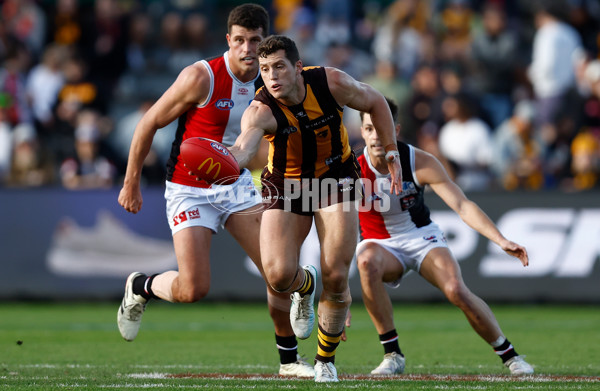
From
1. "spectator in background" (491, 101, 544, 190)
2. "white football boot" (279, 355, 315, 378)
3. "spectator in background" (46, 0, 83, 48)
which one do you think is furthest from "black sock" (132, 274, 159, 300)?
"spectator in background" (46, 0, 83, 48)

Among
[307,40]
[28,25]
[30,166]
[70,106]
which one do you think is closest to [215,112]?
[30,166]

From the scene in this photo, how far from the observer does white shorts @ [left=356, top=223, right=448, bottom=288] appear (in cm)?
776

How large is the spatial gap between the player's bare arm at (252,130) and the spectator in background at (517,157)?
7584 millimetres

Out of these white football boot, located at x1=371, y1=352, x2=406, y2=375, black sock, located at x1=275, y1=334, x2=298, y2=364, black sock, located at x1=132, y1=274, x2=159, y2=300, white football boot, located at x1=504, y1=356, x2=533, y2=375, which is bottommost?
white football boot, located at x1=371, y1=352, x2=406, y2=375

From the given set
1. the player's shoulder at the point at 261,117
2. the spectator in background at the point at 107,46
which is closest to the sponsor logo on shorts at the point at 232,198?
the player's shoulder at the point at 261,117

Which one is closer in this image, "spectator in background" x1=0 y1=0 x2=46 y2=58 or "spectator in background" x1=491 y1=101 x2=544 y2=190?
"spectator in background" x1=491 y1=101 x2=544 y2=190

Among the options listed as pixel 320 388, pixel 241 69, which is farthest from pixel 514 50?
pixel 320 388

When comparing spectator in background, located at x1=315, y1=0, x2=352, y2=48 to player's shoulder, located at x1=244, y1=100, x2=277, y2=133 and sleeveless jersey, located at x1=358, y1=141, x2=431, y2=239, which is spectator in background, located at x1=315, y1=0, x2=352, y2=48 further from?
player's shoulder, located at x1=244, y1=100, x2=277, y2=133

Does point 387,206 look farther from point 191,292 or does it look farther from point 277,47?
point 277,47

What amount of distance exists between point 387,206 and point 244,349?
2.17 meters

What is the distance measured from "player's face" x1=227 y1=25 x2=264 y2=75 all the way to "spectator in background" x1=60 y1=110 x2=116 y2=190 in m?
6.58

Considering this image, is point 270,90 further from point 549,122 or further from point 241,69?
point 549,122

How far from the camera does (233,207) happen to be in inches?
292

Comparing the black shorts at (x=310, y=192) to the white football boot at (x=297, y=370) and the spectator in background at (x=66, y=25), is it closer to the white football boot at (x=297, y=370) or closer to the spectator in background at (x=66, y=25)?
the white football boot at (x=297, y=370)
